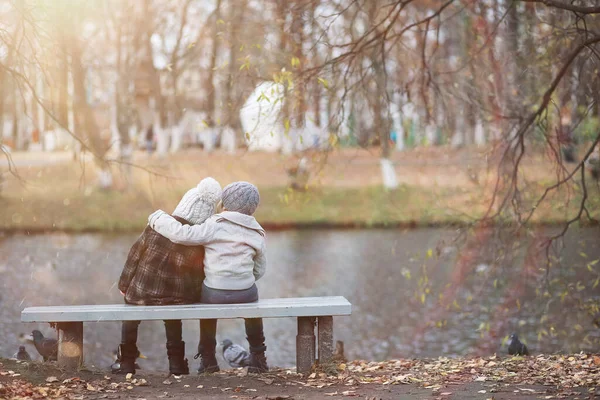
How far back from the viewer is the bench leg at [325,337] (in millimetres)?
5832

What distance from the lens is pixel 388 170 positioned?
2548 cm

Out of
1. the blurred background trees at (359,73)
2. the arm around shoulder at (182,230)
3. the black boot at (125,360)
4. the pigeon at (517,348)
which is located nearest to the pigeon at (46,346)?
the black boot at (125,360)

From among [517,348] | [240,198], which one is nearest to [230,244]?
[240,198]

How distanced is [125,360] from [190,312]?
0.82m

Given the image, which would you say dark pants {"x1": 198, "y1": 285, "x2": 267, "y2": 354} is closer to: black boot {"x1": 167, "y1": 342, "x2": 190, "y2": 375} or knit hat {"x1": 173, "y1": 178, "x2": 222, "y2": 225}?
black boot {"x1": 167, "y1": 342, "x2": 190, "y2": 375}

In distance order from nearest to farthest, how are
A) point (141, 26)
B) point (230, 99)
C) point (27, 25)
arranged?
point (27, 25), point (230, 99), point (141, 26)

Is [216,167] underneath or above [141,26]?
underneath

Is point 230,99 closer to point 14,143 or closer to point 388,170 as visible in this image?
point 388,170

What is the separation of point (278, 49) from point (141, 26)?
1605cm

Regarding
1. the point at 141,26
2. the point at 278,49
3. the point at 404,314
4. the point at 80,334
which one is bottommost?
the point at 404,314

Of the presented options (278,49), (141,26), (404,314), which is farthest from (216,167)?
(278,49)

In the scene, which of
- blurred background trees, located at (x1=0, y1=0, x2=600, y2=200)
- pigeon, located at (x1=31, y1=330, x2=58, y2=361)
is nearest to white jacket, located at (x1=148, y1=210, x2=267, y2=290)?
pigeon, located at (x1=31, y1=330, x2=58, y2=361)

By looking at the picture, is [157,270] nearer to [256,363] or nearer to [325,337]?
[256,363]

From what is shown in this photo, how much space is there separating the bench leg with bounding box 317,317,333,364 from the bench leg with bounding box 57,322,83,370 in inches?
62.9
